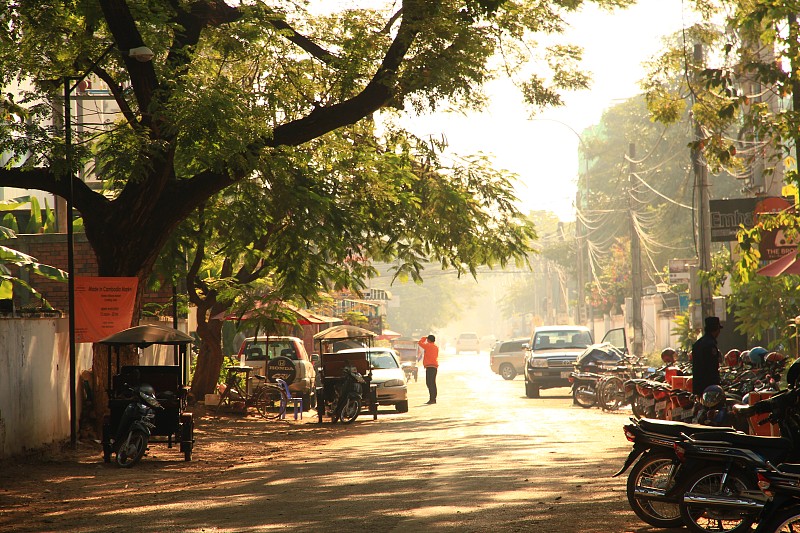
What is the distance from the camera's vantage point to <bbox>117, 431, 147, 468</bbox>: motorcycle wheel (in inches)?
587

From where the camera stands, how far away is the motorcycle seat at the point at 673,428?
8672mm

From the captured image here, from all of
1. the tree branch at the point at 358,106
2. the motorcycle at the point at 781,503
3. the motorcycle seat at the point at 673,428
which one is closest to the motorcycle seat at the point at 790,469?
the motorcycle at the point at 781,503

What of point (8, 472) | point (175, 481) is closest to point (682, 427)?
point (175, 481)

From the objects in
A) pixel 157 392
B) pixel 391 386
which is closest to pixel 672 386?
pixel 157 392

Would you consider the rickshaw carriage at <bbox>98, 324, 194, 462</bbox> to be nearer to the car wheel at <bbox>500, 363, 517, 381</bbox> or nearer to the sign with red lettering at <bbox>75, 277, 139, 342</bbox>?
the sign with red lettering at <bbox>75, 277, 139, 342</bbox>

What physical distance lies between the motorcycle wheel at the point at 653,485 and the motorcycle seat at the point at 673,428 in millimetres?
231

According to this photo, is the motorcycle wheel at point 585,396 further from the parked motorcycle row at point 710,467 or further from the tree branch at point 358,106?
the parked motorcycle row at point 710,467

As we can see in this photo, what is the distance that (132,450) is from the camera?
15.0 m

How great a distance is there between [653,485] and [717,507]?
2.72ft

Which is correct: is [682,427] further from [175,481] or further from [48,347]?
[48,347]

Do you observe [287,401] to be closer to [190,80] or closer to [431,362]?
[431,362]

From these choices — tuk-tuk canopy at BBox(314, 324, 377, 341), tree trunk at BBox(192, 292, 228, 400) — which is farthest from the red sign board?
tree trunk at BBox(192, 292, 228, 400)

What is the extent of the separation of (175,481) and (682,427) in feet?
23.0

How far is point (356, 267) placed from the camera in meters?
23.8
